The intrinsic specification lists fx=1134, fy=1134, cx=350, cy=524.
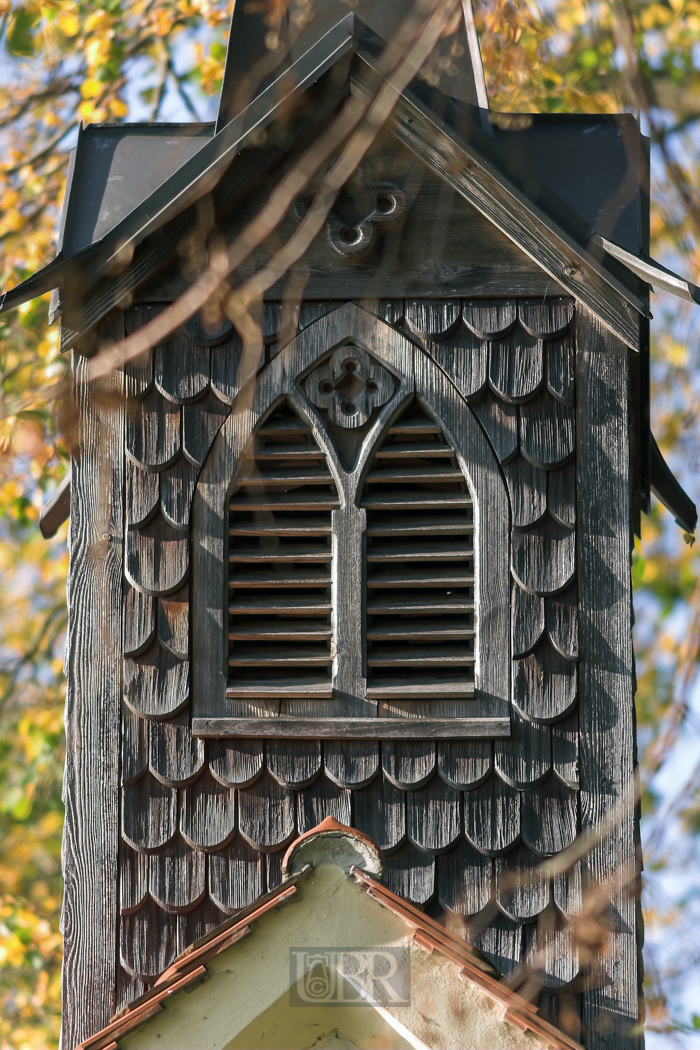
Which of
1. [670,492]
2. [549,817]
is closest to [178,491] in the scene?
[549,817]

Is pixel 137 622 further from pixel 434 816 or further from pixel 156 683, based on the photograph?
pixel 434 816

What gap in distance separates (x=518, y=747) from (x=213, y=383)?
4.94 ft

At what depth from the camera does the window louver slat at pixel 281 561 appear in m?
3.59

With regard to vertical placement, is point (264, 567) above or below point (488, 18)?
below

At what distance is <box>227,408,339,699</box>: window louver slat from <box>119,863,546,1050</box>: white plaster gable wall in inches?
37.8

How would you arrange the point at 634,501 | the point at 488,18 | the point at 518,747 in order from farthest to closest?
the point at 488,18 < the point at 634,501 < the point at 518,747

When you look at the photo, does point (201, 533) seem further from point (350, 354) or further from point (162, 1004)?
point (162, 1004)

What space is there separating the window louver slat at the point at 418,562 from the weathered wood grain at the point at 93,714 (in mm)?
825

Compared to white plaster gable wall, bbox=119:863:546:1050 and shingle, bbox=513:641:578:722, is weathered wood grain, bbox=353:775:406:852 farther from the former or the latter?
white plaster gable wall, bbox=119:863:546:1050

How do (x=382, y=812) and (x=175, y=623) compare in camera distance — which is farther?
(x=175, y=623)

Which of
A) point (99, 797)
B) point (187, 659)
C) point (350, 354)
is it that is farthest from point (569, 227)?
point (99, 797)

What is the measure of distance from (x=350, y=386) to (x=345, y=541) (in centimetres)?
50

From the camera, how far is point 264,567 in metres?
3.69

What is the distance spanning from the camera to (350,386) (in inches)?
145
